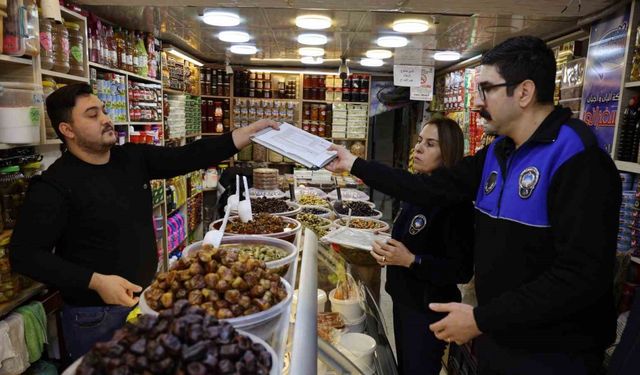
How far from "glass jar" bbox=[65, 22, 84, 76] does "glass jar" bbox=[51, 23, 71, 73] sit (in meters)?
0.16

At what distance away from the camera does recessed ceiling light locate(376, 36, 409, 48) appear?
487 centimetres

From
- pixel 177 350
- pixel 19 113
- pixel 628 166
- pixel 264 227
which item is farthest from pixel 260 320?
pixel 628 166

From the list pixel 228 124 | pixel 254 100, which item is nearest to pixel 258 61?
pixel 254 100

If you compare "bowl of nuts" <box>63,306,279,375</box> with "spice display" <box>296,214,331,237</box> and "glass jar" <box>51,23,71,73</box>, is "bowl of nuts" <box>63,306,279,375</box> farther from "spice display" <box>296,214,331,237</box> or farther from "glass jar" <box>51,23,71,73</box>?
"glass jar" <box>51,23,71,73</box>

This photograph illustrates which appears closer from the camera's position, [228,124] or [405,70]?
[405,70]

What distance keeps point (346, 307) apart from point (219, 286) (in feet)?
4.06

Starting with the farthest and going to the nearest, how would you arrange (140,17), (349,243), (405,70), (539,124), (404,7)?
(405,70) → (140,17) → (404,7) → (349,243) → (539,124)

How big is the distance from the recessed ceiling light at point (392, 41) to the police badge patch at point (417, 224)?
3.20 meters

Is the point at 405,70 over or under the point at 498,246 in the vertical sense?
over

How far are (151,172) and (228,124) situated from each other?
218 inches

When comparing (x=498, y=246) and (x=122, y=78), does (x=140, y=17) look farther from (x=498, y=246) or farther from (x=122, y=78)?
(x=498, y=246)

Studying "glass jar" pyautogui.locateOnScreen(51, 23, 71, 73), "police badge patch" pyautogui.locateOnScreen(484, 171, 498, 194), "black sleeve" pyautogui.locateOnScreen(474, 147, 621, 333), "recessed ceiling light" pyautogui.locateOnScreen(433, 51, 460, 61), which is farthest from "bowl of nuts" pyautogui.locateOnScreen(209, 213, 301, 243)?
"recessed ceiling light" pyautogui.locateOnScreen(433, 51, 460, 61)

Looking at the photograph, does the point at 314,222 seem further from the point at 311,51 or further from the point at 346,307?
the point at 311,51

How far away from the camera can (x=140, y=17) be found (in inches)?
158
